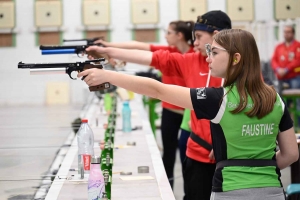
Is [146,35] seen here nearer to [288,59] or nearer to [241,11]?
[241,11]

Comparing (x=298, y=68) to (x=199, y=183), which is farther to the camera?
Answer: (x=298, y=68)

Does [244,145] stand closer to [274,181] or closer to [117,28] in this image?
[274,181]

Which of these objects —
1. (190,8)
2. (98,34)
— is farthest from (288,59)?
(98,34)

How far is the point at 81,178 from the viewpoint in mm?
3168

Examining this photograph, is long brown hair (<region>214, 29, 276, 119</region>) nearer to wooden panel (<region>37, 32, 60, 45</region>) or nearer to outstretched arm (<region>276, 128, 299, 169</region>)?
outstretched arm (<region>276, 128, 299, 169</region>)

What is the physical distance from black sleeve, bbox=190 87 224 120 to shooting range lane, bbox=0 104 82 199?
4.38ft

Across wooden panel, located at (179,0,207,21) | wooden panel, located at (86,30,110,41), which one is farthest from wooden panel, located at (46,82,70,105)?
wooden panel, located at (179,0,207,21)

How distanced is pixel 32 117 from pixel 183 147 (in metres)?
1.88

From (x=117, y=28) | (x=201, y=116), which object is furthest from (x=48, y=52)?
(x=117, y=28)

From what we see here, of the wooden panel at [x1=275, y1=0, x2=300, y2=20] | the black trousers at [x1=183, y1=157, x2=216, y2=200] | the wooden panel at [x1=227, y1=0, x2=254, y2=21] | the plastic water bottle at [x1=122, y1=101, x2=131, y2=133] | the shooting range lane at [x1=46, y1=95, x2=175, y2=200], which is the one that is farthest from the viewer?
the wooden panel at [x1=227, y1=0, x2=254, y2=21]

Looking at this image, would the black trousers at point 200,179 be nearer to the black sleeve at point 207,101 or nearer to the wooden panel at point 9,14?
the black sleeve at point 207,101

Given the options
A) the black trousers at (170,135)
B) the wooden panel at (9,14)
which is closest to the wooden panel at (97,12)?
the wooden panel at (9,14)

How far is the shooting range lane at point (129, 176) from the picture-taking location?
287 cm

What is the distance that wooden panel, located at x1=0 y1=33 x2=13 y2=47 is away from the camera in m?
13.2
